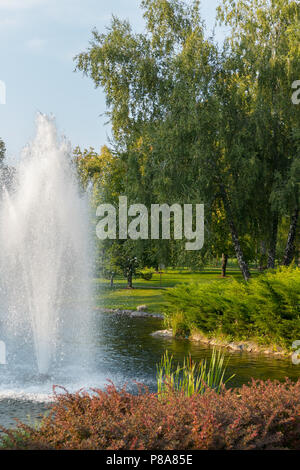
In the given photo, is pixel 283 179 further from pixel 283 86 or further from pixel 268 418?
pixel 268 418

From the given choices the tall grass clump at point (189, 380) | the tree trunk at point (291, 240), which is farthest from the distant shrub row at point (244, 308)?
the tree trunk at point (291, 240)

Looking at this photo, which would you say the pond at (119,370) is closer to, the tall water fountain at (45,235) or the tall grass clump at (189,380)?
the tall water fountain at (45,235)

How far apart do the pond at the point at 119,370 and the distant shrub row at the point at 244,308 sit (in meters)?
0.78

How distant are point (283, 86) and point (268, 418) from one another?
17452 mm

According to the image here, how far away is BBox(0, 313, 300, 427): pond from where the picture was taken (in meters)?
8.74

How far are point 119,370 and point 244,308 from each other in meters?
4.35

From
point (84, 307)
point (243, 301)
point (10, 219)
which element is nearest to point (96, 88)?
point (84, 307)

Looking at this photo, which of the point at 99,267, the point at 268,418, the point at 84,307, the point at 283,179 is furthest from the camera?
the point at 99,267

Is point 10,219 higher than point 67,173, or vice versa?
point 67,173

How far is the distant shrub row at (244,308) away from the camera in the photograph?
1291 cm

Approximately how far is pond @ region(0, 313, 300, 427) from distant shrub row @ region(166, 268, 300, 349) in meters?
0.78

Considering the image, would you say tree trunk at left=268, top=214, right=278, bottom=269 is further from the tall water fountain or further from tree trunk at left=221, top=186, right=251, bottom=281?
the tall water fountain
